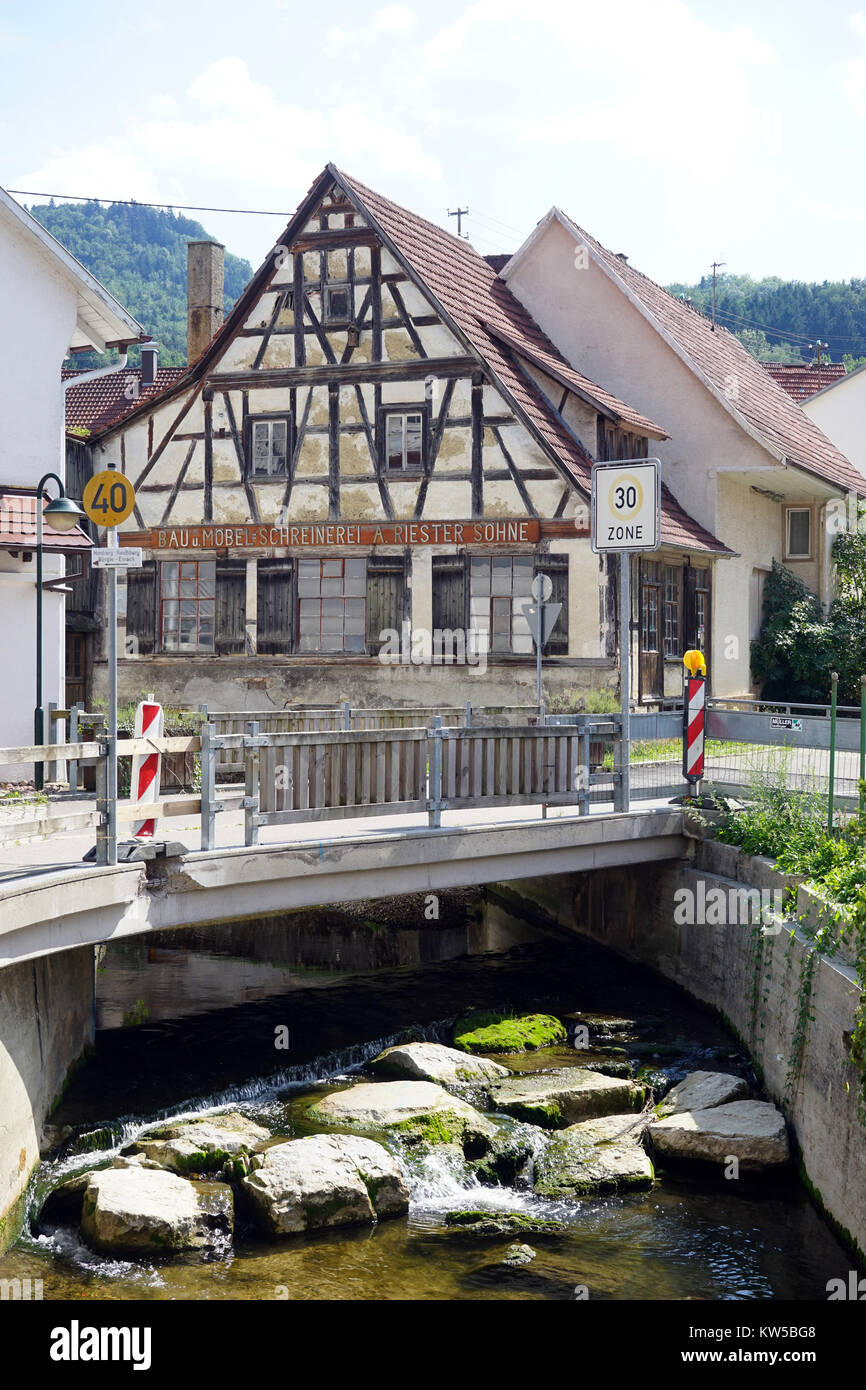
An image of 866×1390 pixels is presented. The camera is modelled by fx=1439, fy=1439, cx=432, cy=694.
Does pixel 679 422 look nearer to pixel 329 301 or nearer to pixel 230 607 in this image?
pixel 329 301

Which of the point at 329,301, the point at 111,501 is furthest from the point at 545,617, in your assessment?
the point at 111,501

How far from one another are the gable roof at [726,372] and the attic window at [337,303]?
5217mm

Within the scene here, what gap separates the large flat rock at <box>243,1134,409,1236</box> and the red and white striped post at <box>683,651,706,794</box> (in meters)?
6.33

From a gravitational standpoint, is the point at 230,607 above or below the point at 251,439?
below

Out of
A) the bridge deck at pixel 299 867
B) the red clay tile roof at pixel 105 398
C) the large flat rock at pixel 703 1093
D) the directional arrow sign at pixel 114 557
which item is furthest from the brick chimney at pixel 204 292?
the large flat rock at pixel 703 1093

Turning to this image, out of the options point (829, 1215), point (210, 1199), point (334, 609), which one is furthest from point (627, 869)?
point (334, 609)

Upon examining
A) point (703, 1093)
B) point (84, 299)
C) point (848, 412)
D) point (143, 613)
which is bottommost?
point (703, 1093)

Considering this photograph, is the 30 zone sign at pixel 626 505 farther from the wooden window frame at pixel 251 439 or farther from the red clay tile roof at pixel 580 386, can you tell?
the wooden window frame at pixel 251 439

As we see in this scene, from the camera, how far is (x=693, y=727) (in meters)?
14.5

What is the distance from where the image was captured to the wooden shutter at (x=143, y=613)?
25.5 m

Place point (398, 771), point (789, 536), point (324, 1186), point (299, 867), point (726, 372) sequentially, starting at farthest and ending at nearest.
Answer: point (789, 536), point (726, 372), point (398, 771), point (299, 867), point (324, 1186)

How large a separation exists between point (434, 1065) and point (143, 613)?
15.7 metres

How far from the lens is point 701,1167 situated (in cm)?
1009

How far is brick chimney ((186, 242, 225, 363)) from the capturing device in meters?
31.7
